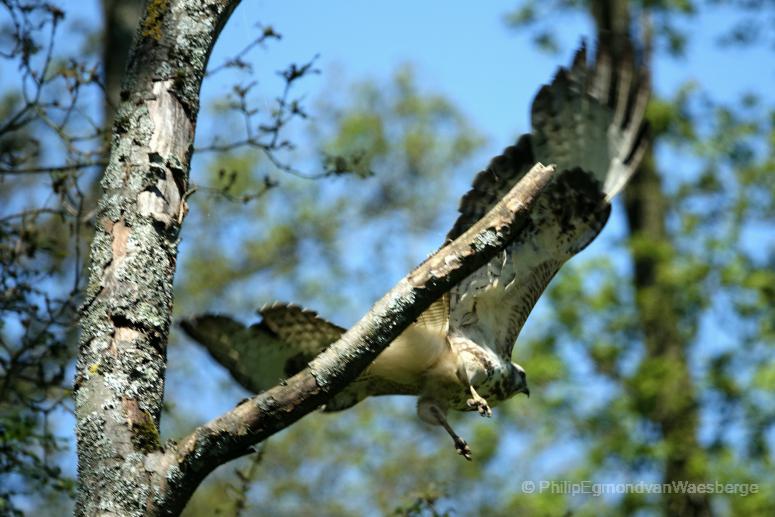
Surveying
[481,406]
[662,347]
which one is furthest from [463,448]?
[662,347]

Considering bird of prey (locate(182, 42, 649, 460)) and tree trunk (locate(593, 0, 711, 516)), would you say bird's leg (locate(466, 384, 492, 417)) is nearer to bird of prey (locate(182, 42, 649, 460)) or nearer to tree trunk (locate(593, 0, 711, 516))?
bird of prey (locate(182, 42, 649, 460))

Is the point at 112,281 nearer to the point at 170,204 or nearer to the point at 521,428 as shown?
the point at 170,204

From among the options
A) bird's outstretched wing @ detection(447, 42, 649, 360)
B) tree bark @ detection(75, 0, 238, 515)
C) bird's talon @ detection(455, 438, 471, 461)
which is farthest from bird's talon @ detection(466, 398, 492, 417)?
tree bark @ detection(75, 0, 238, 515)

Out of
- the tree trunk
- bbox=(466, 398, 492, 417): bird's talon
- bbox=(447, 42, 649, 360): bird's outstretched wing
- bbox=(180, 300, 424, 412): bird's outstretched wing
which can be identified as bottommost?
bbox=(466, 398, 492, 417): bird's talon

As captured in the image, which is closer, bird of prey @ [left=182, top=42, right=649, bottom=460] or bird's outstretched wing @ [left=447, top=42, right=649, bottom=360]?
bird of prey @ [left=182, top=42, right=649, bottom=460]

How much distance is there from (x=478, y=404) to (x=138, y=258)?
192 centimetres

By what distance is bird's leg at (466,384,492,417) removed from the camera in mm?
4633

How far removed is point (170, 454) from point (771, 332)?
10249 millimetres

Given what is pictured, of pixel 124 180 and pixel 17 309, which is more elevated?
pixel 17 309

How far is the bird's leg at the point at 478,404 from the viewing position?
463 centimetres

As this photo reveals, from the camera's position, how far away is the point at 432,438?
1577cm

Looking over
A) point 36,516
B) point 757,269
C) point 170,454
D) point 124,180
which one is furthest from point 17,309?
point 757,269

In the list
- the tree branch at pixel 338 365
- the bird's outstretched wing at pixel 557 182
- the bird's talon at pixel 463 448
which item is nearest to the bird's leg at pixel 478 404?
the bird's talon at pixel 463 448

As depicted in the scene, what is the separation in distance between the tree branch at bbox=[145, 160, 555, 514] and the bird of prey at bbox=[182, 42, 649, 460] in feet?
3.38
